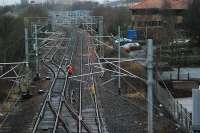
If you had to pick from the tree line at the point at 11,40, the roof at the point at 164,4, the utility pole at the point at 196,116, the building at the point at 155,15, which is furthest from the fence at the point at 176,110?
the roof at the point at 164,4

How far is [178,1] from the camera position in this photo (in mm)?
49594

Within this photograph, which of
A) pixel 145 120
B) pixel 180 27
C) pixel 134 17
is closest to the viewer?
pixel 145 120

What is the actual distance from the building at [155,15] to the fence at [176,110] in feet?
69.9

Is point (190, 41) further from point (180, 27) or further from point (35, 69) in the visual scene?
point (35, 69)

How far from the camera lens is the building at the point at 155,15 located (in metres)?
42.6

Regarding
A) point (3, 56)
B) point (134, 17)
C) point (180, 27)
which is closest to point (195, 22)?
point (180, 27)

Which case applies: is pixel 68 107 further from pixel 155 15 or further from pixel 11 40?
pixel 155 15

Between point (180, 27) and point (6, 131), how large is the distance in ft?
Result: 104

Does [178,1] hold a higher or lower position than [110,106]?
higher

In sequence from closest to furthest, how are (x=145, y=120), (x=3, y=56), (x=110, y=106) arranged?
(x=145, y=120) → (x=110, y=106) → (x=3, y=56)

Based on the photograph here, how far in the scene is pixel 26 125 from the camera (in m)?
14.2

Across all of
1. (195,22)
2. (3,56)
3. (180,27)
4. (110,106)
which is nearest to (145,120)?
(110,106)

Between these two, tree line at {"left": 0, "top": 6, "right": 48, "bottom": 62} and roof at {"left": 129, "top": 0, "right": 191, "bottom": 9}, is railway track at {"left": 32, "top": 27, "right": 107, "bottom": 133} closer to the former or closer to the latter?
tree line at {"left": 0, "top": 6, "right": 48, "bottom": 62}

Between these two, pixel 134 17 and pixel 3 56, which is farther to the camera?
pixel 134 17
